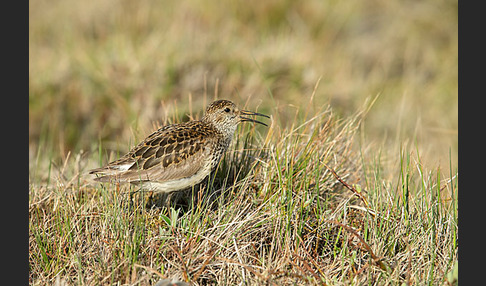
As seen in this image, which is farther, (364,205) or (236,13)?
(236,13)

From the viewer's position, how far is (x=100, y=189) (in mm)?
5613

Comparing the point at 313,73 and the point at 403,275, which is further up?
the point at 313,73

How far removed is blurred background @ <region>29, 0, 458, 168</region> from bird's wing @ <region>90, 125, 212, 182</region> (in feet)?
3.01

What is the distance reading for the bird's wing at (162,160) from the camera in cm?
520

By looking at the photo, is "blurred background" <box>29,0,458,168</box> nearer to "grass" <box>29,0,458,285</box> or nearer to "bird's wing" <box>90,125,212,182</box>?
"grass" <box>29,0,458,285</box>

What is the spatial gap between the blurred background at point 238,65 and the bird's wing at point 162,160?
0.92 m

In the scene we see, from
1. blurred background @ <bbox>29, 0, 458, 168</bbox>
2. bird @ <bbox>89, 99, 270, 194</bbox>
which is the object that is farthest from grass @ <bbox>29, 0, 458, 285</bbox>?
bird @ <bbox>89, 99, 270, 194</bbox>

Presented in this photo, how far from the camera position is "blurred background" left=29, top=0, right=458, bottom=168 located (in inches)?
344

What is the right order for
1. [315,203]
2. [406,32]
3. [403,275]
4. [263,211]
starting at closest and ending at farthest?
[403,275]
[263,211]
[315,203]
[406,32]

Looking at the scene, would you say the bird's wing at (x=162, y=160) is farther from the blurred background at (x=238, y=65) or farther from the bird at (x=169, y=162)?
the blurred background at (x=238, y=65)

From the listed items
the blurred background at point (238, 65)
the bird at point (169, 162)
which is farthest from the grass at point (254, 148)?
the bird at point (169, 162)

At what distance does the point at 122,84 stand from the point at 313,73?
2961 mm

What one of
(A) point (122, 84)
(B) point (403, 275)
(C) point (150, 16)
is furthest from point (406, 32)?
(B) point (403, 275)

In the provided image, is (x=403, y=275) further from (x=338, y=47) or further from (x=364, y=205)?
(x=338, y=47)
